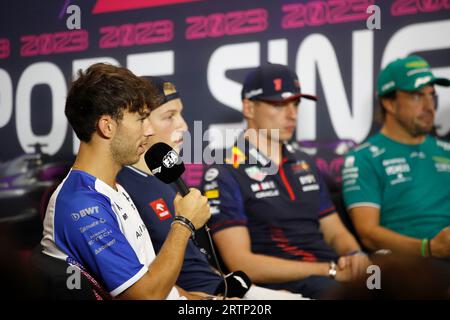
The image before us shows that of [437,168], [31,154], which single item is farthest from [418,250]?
[31,154]

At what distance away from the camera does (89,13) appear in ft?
11.0

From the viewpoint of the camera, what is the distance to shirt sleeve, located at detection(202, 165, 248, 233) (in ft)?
7.98

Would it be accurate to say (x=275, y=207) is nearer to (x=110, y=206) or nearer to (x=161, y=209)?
(x=161, y=209)

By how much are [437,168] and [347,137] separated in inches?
18.3

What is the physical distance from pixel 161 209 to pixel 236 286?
1.19 ft

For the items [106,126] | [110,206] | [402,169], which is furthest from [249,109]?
[110,206]

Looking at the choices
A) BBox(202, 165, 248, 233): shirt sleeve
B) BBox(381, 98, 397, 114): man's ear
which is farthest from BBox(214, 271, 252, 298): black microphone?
BBox(381, 98, 397, 114): man's ear

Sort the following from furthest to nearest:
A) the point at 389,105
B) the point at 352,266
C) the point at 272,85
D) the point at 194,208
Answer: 1. the point at 389,105
2. the point at 272,85
3. the point at 352,266
4. the point at 194,208

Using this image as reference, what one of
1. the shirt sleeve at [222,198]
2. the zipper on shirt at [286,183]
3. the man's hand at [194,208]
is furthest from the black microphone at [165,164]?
the zipper on shirt at [286,183]

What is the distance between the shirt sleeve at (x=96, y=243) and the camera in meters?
1.51

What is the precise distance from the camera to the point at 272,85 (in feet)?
8.72

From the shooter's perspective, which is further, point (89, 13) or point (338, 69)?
point (89, 13)

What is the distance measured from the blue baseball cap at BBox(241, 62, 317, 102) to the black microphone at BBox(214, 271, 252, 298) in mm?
919
